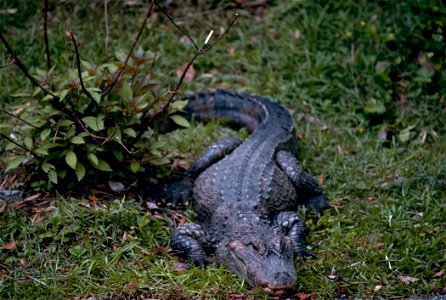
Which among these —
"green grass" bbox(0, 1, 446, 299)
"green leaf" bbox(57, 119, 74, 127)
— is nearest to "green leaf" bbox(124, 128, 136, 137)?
"green leaf" bbox(57, 119, 74, 127)

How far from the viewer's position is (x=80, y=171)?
20.7ft

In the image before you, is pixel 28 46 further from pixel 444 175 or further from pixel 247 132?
pixel 444 175

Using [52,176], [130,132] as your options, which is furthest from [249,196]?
[52,176]

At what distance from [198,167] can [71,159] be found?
143 centimetres

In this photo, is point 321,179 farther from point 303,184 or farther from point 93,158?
point 93,158

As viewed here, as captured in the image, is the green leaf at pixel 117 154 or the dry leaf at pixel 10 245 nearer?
the dry leaf at pixel 10 245

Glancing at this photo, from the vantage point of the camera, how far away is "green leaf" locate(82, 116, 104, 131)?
246 inches

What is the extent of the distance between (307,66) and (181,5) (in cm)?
200

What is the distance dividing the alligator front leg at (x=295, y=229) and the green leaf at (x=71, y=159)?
183cm

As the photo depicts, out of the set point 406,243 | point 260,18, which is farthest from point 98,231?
point 260,18

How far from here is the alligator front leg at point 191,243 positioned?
19.6 ft

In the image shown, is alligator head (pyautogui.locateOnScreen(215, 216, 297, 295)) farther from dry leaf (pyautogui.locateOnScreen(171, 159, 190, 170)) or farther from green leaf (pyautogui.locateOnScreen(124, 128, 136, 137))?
dry leaf (pyautogui.locateOnScreen(171, 159, 190, 170))

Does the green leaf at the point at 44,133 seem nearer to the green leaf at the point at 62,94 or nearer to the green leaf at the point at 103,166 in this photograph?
the green leaf at the point at 62,94

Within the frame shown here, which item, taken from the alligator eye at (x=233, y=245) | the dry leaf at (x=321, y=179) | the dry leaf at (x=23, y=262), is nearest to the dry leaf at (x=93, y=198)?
the dry leaf at (x=23, y=262)
